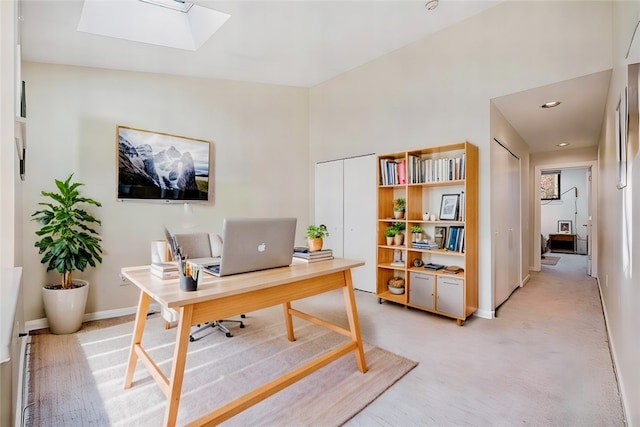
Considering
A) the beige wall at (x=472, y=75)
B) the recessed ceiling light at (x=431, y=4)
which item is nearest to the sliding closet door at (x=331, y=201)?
the beige wall at (x=472, y=75)

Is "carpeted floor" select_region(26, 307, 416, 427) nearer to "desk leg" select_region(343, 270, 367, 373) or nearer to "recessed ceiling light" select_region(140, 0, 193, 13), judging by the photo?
"desk leg" select_region(343, 270, 367, 373)

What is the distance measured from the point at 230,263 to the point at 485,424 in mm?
1648

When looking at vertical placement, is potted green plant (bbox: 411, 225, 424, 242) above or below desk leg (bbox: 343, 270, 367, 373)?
above

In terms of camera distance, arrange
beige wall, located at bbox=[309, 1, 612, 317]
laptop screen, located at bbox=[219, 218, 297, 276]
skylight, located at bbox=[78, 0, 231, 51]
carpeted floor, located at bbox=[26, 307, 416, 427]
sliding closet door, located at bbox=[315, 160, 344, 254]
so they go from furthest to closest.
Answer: sliding closet door, located at bbox=[315, 160, 344, 254] → beige wall, located at bbox=[309, 1, 612, 317] → skylight, located at bbox=[78, 0, 231, 51] → carpeted floor, located at bbox=[26, 307, 416, 427] → laptop screen, located at bbox=[219, 218, 297, 276]

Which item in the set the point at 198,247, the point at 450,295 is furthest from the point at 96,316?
the point at 450,295

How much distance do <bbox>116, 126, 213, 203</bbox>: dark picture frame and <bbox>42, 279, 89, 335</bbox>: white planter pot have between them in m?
1.05

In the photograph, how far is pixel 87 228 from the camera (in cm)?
296

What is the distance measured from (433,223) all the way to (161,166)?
3293 mm

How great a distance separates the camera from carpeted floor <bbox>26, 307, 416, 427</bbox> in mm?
1685

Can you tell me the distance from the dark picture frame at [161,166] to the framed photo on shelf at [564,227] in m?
10.4

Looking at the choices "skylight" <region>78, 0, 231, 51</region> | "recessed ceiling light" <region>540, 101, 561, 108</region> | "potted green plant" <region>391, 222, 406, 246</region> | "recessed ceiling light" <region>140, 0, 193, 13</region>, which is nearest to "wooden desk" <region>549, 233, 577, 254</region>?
"recessed ceiling light" <region>540, 101, 561, 108</region>

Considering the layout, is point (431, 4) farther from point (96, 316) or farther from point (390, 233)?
point (96, 316)

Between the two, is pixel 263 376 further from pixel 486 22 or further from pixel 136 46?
pixel 486 22

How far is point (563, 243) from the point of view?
889 cm
